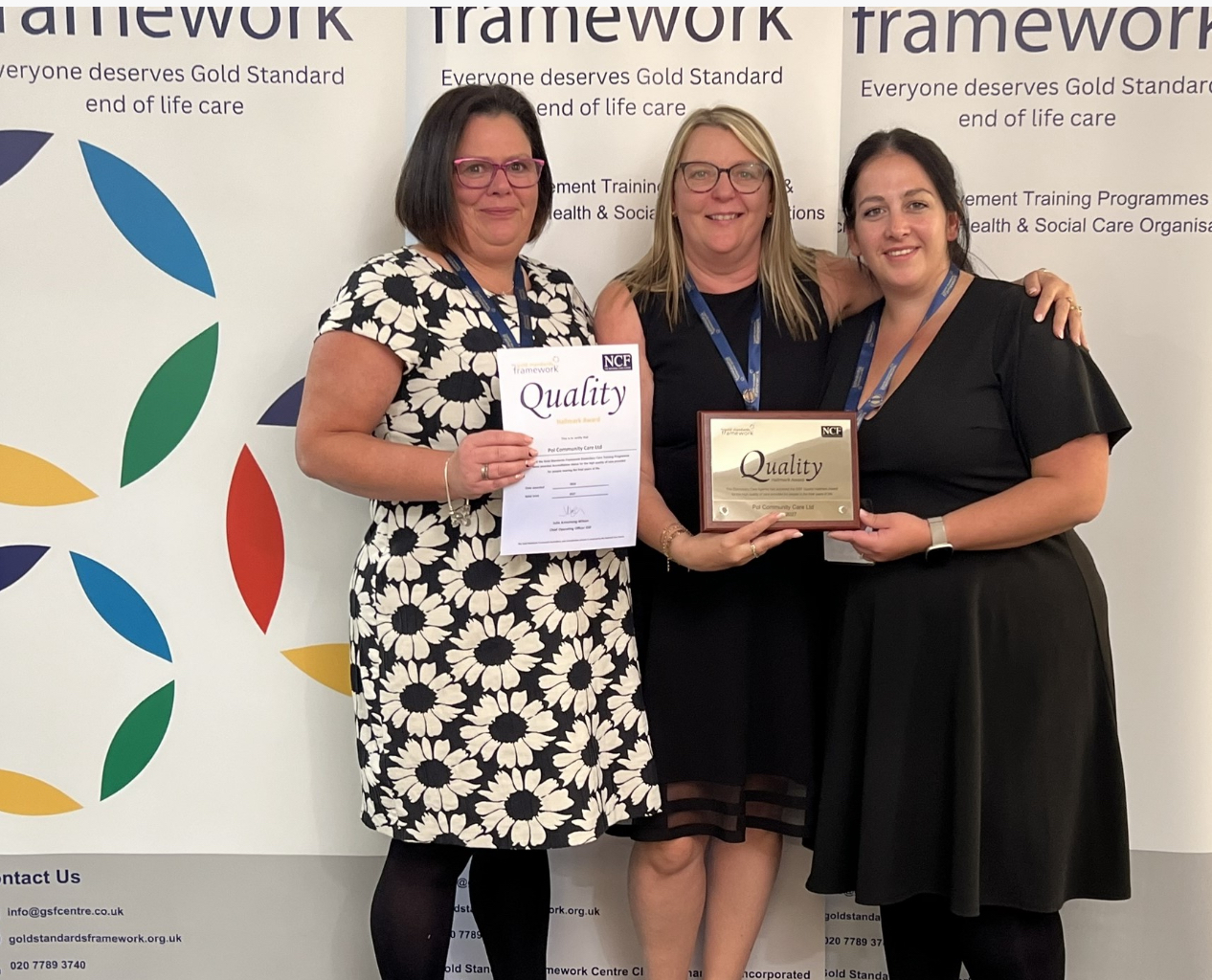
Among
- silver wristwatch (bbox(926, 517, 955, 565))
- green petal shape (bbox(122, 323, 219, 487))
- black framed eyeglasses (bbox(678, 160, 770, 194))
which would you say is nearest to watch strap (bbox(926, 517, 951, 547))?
silver wristwatch (bbox(926, 517, 955, 565))

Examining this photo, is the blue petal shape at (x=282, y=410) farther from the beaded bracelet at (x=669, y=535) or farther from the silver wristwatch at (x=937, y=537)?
the silver wristwatch at (x=937, y=537)

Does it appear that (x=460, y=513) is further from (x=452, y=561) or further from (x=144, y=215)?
(x=144, y=215)

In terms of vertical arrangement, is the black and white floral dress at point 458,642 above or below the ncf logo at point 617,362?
below

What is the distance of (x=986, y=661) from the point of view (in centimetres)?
155

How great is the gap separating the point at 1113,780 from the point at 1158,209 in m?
1.24

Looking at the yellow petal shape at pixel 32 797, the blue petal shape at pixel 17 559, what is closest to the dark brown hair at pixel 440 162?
the blue petal shape at pixel 17 559

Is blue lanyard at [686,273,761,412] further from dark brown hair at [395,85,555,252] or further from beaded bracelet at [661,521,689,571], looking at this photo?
dark brown hair at [395,85,555,252]

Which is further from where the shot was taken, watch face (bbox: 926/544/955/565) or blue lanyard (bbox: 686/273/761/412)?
blue lanyard (bbox: 686/273/761/412)

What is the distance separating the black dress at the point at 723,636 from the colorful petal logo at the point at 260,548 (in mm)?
831

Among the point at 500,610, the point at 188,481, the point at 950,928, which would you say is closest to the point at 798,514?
the point at 500,610

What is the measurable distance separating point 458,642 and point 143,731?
108 centimetres

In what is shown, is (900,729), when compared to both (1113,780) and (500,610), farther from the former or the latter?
(500,610)

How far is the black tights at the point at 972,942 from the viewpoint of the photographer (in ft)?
5.32

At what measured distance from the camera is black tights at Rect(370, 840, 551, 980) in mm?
1681
